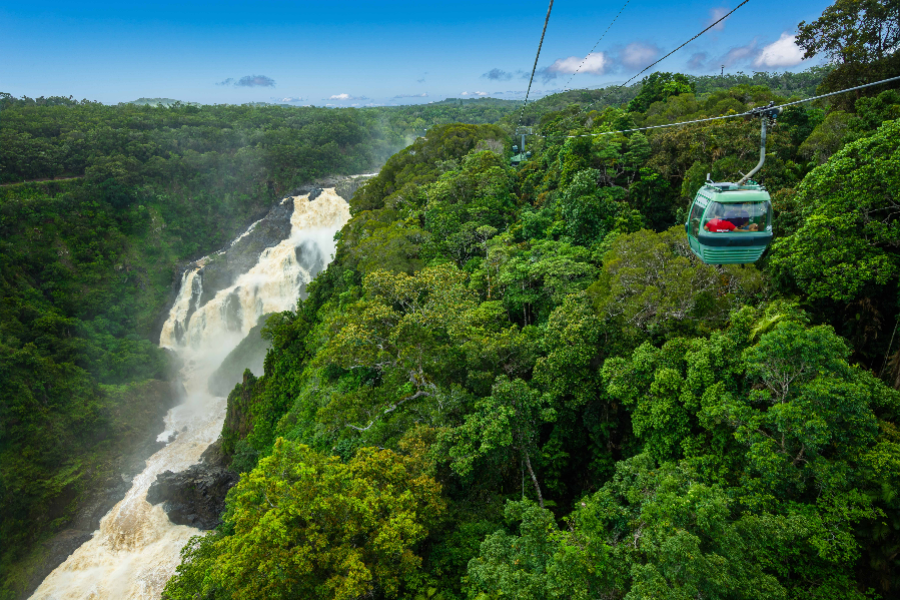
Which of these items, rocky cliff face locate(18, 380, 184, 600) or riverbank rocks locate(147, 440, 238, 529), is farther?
riverbank rocks locate(147, 440, 238, 529)

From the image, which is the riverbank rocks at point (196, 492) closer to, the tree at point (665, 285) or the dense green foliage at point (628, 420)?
the dense green foliage at point (628, 420)

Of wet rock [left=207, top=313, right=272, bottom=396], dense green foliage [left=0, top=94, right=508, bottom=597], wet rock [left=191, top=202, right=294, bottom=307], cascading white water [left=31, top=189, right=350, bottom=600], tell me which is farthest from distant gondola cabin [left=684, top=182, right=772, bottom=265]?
wet rock [left=191, top=202, right=294, bottom=307]

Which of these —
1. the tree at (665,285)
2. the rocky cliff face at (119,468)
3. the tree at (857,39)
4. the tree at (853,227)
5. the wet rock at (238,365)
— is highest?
the tree at (857,39)

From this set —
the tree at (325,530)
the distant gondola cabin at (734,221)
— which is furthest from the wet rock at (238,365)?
the distant gondola cabin at (734,221)

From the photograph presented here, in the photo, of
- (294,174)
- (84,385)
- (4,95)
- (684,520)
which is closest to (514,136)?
(294,174)

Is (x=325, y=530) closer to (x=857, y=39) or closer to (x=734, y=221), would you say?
(x=734, y=221)

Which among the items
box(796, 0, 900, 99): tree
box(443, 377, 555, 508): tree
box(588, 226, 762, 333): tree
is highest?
box(796, 0, 900, 99): tree

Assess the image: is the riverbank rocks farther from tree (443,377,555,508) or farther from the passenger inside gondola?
the passenger inside gondola
